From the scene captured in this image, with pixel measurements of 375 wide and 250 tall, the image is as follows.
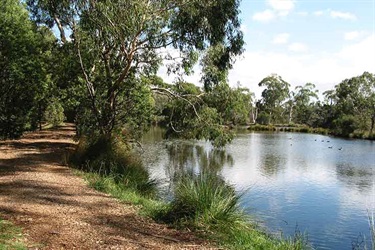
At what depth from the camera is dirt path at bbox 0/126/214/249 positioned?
4844 mm

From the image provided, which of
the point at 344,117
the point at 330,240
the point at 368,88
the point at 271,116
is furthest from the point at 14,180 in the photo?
the point at 271,116

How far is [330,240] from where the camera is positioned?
30.4 feet

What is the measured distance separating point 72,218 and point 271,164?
1709 cm

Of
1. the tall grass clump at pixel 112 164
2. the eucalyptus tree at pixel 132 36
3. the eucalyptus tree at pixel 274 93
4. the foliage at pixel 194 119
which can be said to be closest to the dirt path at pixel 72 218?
the tall grass clump at pixel 112 164

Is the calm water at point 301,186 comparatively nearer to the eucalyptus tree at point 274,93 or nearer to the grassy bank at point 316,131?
the grassy bank at point 316,131

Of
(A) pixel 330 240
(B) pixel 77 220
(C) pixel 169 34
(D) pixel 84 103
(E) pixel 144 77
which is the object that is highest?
(C) pixel 169 34

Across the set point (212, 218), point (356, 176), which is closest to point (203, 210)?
point (212, 218)

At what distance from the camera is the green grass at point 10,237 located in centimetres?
424

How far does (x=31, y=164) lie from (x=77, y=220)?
234 inches

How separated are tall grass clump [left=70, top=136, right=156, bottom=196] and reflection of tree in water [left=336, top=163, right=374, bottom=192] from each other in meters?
9.72

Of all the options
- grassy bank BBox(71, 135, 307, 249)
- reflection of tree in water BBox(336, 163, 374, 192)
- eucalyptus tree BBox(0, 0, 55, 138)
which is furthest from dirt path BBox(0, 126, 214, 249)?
reflection of tree in water BBox(336, 163, 374, 192)

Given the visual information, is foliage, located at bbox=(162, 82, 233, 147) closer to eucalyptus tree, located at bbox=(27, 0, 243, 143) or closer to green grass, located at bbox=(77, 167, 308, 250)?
eucalyptus tree, located at bbox=(27, 0, 243, 143)

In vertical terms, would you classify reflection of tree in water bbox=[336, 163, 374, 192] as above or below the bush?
below

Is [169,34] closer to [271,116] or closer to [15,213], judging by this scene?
[15,213]
